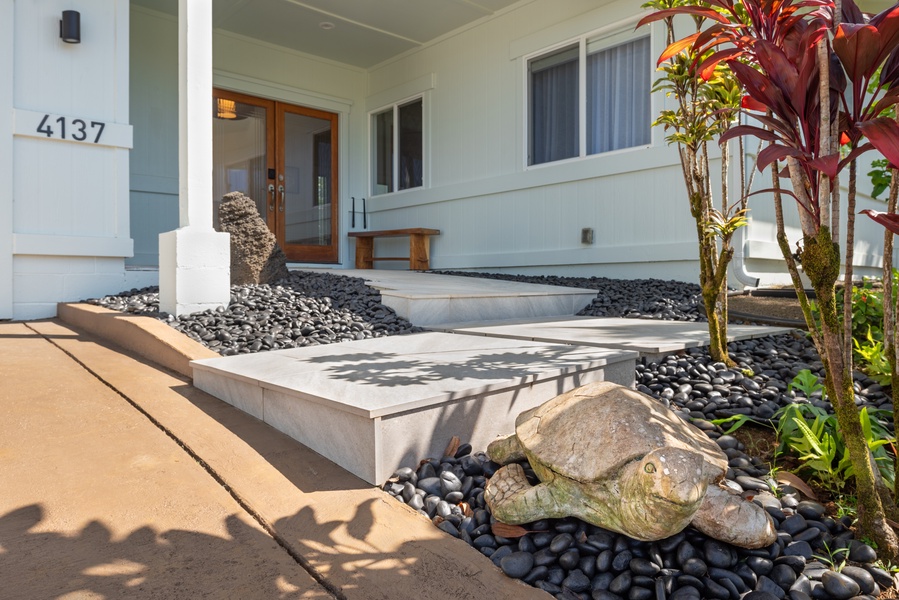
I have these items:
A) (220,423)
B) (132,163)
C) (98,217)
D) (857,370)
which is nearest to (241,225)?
(98,217)

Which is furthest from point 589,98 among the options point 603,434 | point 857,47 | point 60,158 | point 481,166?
point 603,434

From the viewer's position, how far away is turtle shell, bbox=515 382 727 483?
1307 millimetres

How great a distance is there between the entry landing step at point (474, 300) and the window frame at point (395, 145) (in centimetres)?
298

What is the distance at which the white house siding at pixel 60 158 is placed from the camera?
406 centimetres

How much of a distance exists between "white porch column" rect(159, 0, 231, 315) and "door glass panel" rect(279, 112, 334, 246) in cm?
400

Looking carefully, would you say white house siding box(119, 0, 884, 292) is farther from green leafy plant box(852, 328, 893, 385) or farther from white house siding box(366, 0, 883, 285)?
green leafy plant box(852, 328, 893, 385)

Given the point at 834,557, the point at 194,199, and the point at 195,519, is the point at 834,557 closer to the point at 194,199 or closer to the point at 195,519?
the point at 195,519

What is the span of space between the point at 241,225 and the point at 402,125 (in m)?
4.00

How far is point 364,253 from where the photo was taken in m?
7.71

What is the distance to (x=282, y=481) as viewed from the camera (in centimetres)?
162

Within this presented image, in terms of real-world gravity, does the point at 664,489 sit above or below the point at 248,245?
below

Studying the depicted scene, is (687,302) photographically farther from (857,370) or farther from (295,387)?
(295,387)

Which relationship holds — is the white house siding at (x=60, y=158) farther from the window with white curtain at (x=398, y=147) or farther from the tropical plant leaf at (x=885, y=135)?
the tropical plant leaf at (x=885, y=135)

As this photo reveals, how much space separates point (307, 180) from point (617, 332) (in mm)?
5569
